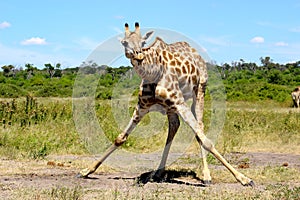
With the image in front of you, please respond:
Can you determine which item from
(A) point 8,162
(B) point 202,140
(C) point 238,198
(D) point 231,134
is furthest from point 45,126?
(C) point 238,198

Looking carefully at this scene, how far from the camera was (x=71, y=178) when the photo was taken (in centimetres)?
849

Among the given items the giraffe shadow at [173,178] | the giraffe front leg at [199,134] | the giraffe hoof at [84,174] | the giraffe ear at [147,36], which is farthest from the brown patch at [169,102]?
the giraffe hoof at [84,174]

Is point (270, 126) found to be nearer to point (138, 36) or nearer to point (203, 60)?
point (203, 60)

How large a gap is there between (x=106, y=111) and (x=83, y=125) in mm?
3942

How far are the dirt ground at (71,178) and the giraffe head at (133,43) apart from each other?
185 cm

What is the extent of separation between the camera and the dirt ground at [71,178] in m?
7.58

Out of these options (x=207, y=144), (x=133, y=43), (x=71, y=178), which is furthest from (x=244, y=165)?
(x=133, y=43)

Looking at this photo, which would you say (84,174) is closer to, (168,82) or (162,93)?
(162,93)

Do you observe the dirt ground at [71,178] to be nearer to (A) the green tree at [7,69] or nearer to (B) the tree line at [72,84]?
(B) the tree line at [72,84]

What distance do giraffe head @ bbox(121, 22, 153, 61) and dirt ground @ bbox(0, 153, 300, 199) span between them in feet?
6.07

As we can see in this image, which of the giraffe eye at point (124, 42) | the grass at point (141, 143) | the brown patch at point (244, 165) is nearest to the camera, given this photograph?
the grass at point (141, 143)

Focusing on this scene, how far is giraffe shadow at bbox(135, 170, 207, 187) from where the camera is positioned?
27.8 ft

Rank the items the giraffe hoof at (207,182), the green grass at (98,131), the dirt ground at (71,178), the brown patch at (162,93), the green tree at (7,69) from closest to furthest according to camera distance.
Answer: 1. the dirt ground at (71,178)
2. the brown patch at (162,93)
3. the giraffe hoof at (207,182)
4. the green grass at (98,131)
5. the green tree at (7,69)

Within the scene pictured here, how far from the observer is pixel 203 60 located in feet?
30.0
